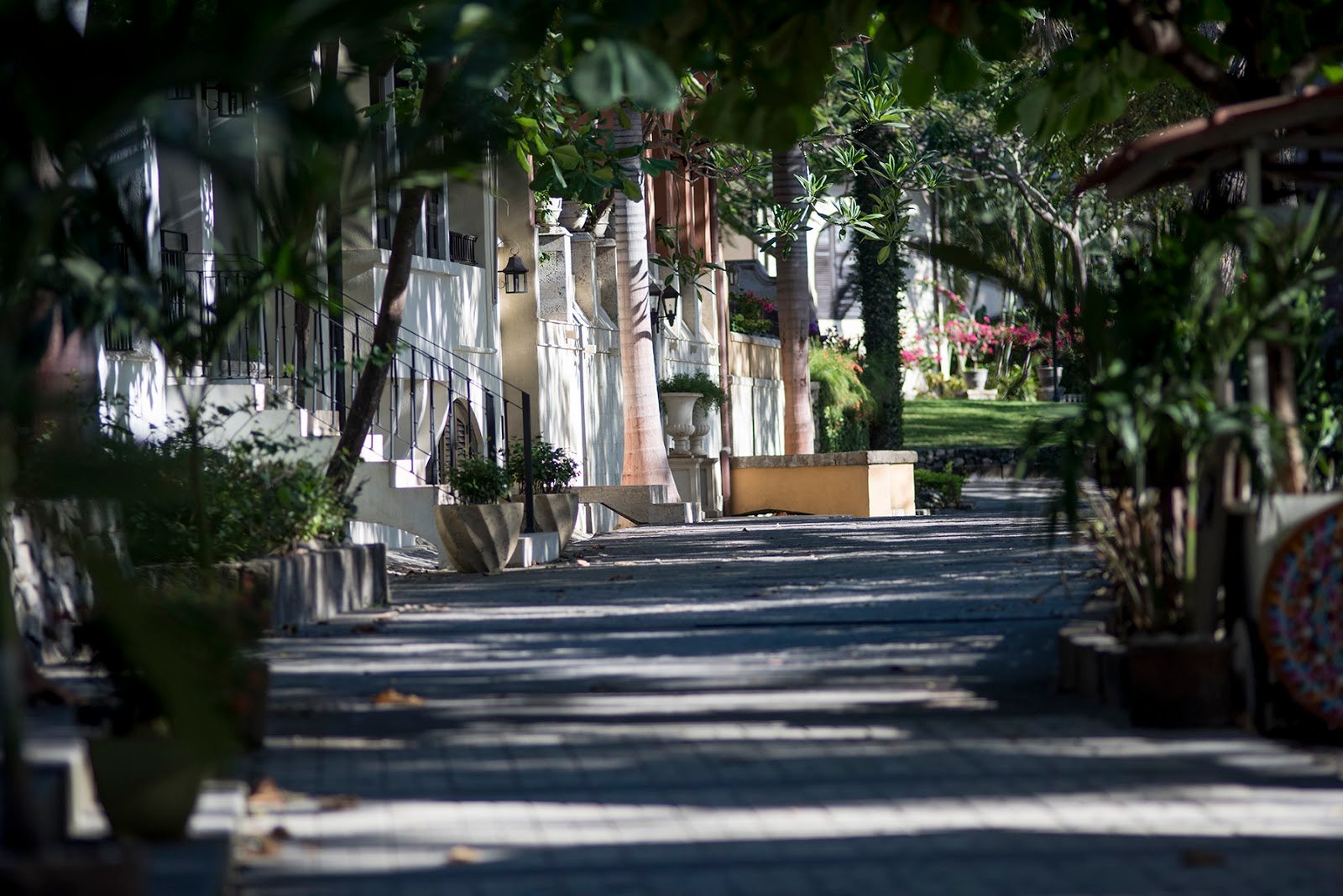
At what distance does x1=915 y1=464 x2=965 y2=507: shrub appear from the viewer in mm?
25656

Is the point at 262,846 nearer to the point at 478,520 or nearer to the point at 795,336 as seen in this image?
the point at 478,520

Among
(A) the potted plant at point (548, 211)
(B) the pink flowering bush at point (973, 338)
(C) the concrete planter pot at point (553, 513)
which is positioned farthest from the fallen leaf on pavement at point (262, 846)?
(B) the pink flowering bush at point (973, 338)

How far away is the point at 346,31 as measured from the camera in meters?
3.96

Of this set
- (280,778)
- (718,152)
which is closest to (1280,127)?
(280,778)

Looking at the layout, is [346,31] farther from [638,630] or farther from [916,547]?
[916,547]

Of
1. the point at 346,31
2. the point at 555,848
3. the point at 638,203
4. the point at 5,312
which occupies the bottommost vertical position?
the point at 555,848

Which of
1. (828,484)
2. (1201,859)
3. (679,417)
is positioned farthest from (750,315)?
(1201,859)

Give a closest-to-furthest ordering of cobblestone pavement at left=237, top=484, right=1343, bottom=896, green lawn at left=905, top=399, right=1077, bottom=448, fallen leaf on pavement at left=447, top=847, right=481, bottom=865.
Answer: cobblestone pavement at left=237, top=484, right=1343, bottom=896 → fallen leaf on pavement at left=447, top=847, right=481, bottom=865 → green lawn at left=905, top=399, right=1077, bottom=448

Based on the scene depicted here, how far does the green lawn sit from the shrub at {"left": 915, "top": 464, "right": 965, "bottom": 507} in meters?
9.21

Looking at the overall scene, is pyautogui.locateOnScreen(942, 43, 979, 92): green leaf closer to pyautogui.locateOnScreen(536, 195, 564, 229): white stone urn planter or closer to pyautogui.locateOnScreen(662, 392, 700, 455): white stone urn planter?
pyautogui.locateOnScreen(536, 195, 564, 229): white stone urn planter

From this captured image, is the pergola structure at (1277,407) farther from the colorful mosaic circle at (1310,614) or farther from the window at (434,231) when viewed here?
the window at (434,231)

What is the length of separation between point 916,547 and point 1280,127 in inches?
373

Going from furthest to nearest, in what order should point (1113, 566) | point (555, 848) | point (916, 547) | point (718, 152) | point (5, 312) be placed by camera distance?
point (718, 152)
point (916, 547)
point (1113, 566)
point (555, 848)
point (5, 312)

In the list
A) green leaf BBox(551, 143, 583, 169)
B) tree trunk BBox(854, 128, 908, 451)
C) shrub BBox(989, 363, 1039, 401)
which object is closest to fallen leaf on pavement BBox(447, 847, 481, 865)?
green leaf BBox(551, 143, 583, 169)
